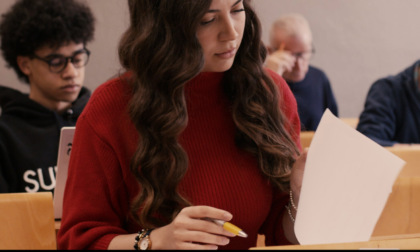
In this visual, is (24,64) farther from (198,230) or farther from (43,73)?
(198,230)

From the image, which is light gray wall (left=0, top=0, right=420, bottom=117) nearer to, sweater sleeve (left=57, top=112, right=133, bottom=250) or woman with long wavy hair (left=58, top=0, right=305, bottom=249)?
woman with long wavy hair (left=58, top=0, right=305, bottom=249)

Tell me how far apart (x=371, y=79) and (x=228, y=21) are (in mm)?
3384

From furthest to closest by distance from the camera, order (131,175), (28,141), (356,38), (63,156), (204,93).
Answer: (356,38)
(28,141)
(63,156)
(204,93)
(131,175)

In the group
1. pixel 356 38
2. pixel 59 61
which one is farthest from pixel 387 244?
pixel 356 38

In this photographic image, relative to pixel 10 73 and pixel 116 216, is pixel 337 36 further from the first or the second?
pixel 116 216

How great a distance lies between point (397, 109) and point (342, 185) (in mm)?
1883

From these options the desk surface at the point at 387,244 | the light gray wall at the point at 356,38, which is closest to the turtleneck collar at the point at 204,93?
the desk surface at the point at 387,244

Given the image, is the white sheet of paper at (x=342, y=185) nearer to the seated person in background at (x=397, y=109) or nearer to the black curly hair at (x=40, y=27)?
the black curly hair at (x=40, y=27)

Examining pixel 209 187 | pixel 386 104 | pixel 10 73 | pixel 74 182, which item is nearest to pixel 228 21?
pixel 209 187

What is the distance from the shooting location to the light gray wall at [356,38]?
13.9 ft

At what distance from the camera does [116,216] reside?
132 cm

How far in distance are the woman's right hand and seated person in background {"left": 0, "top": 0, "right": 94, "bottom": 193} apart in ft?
4.05

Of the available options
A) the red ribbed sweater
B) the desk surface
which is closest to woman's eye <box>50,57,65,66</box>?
the red ribbed sweater

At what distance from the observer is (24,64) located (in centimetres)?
248
